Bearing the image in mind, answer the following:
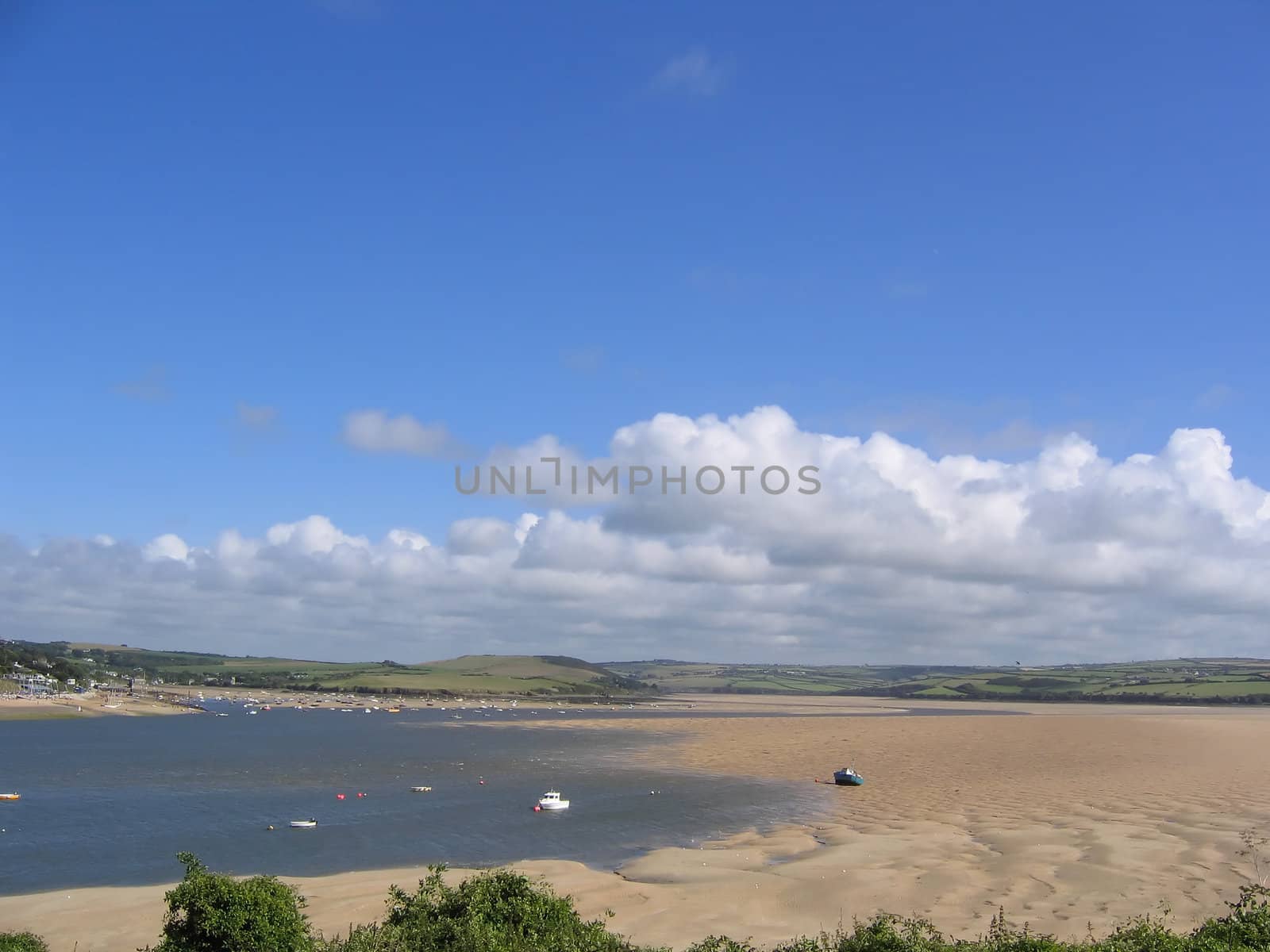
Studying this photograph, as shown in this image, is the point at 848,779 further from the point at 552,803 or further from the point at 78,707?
the point at 78,707

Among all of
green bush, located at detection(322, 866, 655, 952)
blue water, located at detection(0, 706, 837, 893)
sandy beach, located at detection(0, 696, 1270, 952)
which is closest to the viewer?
green bush, located at detection(322, 866, 655, 952)

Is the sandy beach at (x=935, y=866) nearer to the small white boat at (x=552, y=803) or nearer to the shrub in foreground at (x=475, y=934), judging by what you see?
the shrub in foreground at (x=475, y=934)

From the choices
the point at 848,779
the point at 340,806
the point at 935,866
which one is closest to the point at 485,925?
the point at 935,866

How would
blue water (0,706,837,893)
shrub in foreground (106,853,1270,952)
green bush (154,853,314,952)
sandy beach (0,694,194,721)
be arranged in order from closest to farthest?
shrub in foreground (106,853,1270,952), green bush (154,853,314,952), blue water (0,706,837,893), sandy beach (0,694,194,721)

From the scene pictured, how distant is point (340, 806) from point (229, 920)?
43860 mm

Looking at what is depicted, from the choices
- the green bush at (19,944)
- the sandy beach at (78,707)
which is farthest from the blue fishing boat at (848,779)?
the sandy beach at (78,707)

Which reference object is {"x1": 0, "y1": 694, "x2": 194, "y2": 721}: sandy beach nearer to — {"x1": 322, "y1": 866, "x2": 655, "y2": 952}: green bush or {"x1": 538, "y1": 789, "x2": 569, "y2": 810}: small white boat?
{"x1": 538, "y1": 789, "x2": 569, "y2": 810}: small white boat

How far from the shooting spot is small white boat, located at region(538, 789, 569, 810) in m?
58.0

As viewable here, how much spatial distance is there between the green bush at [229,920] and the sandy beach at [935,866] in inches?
455

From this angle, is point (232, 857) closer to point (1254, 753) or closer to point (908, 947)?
point (908, 947)

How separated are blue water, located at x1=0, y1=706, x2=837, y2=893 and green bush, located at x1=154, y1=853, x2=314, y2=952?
22886 mm

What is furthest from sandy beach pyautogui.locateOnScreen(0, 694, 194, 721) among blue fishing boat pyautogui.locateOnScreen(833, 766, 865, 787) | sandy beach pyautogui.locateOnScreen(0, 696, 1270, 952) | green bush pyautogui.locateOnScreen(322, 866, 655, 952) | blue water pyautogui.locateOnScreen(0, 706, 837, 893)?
green bush pyautogui.locateOnScreen(322, 866, 655, 952)

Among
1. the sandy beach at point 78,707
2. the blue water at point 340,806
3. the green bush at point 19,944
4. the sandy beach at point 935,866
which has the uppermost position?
the green bush at point 19,944

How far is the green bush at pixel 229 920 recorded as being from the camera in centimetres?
1969
